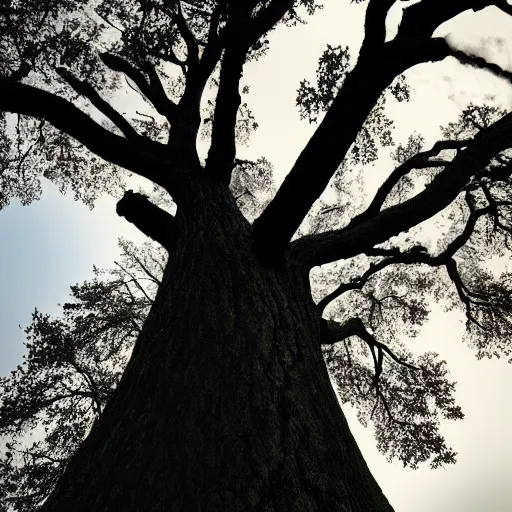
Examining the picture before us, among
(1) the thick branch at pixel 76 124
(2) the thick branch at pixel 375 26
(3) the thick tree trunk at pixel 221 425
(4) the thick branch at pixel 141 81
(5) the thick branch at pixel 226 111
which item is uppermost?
(4) the thick branch at pixel 141 81

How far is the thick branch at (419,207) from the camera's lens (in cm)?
328

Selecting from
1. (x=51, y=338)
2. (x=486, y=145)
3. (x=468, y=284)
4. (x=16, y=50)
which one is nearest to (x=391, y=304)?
(x=468, y=284)

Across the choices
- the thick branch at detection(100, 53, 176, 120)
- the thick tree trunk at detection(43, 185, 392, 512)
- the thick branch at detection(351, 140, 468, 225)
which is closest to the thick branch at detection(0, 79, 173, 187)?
the thick tree trunk at detection(43, 185, 392, 512)

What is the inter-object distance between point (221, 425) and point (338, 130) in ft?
7.21

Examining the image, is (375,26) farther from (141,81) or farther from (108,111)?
(141,81)

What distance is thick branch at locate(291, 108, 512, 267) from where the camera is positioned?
3.28m

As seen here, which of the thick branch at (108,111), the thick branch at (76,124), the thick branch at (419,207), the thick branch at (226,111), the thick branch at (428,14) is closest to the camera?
the thick branch at (428,14)

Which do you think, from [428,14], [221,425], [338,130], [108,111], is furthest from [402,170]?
[221,425]

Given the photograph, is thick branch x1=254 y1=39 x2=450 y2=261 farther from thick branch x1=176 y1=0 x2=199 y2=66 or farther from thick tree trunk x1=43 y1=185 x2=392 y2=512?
thick branch x1=176 y1=0 x2=199 y2=66

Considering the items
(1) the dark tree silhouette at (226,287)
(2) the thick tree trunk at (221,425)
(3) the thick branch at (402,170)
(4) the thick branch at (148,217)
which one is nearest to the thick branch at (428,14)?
(1) the dark tree silhouette at (226,287)

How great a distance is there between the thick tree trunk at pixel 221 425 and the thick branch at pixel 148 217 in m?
1.66

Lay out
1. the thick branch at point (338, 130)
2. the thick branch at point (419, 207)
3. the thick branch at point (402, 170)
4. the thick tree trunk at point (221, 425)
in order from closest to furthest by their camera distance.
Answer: the thick tree trunk at point (221, 425) → the thick branch at point (338, 130) → the thick branch at point (419, 207) → the thick branch at point (402, 170)

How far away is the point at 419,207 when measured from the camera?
3.87 m

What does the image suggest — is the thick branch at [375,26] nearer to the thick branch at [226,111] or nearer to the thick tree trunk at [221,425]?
the thick branch at [226,111]
